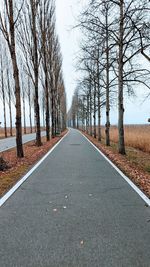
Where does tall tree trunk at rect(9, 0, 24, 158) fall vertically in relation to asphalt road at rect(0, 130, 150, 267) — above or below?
above

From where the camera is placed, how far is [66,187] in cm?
873

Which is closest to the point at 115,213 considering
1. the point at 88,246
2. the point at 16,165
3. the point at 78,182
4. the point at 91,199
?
the point at 91,199

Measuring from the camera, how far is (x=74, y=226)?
5367 millimetres

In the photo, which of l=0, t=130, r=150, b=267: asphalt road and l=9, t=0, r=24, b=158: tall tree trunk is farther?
l=9, t=0, r=24, b=158: tall tree trunk

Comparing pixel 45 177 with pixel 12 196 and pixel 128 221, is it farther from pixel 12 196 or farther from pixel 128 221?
pixel 128 221

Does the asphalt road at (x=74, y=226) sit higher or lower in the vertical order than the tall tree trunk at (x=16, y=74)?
lower

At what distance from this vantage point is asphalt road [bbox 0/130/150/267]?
4066 millimetres

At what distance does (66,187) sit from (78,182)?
853 mm

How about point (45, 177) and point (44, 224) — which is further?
point (45, 177)

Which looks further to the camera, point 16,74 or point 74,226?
point 16,74

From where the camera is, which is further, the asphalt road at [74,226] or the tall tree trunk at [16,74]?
the tall tree trunk at [16,74]

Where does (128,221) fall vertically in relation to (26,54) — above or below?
below

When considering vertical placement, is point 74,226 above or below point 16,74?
below

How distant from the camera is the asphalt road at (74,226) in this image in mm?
4066
